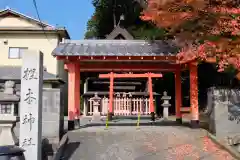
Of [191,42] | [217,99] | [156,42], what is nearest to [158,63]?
[156,42]

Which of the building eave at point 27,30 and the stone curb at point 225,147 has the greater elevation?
the building eave at point 27,30

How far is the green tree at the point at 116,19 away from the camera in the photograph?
29.5 m

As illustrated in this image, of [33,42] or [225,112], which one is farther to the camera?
[33,42]

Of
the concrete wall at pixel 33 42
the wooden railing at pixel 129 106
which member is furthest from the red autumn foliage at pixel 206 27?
the concrete wall at pixel 33 42

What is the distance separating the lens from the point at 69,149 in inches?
435

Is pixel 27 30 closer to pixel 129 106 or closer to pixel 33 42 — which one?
pixel 33 42

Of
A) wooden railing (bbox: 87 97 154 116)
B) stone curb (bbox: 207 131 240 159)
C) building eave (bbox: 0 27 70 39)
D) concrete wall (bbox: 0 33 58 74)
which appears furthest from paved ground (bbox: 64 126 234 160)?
building eave (bbox: 0 27 70 39)

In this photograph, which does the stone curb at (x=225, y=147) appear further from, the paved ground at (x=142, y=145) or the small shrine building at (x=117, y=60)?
the small shrine building at (x=117, y=60)

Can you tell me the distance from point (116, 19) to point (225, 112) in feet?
74.1

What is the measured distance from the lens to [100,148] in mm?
11094

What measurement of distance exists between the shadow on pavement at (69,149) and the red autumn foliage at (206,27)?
17.4 feet

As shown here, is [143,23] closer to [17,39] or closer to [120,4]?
[120,4]

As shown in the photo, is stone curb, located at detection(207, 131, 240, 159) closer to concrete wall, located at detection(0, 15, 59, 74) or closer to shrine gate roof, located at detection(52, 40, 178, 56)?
shrine gate roof, located at detection(52, 40, 178, 56)

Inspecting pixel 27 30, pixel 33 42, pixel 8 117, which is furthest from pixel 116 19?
pixel 8 117
